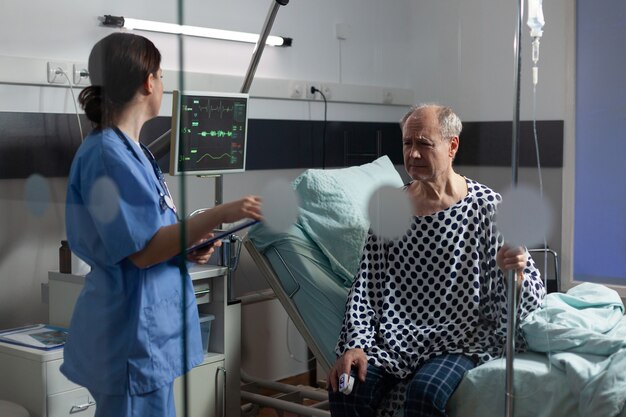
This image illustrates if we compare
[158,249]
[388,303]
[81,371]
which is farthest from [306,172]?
[388,303]

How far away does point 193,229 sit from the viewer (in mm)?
802

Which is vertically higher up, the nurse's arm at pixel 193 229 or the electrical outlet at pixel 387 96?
the electrical outlet at pixel 387 96

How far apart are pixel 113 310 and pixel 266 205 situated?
0.20m

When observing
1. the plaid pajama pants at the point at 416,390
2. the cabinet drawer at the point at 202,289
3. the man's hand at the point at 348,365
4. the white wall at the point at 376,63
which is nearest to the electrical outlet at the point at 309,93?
the white wall at the point at 376,63

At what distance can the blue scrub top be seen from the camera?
0.79 metres

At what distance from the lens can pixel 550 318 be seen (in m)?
1.05

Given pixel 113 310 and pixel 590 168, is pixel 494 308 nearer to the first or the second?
pixel 590 168

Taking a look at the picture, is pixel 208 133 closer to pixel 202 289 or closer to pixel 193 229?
pixel 193 229

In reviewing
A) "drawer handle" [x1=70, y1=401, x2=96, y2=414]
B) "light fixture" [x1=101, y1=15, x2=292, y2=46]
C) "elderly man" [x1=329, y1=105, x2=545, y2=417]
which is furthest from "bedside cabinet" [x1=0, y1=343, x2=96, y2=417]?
"elderly man" [x1=329, y1=105, x2=545, y2=417]

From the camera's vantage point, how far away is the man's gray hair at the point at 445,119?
102 cm

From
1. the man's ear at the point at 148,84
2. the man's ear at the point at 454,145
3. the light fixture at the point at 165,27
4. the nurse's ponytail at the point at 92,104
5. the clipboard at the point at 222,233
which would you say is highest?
the light fixture at the point at 165,27

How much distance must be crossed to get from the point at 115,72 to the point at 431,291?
29.8 inches

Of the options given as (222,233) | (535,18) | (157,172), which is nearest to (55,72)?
(157,172)

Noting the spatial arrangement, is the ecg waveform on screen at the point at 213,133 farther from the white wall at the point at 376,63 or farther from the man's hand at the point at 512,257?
the man's hand at the point at 512,257
